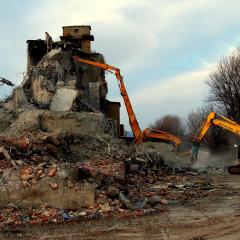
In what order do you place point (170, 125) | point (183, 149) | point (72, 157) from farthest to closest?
point (170, 125)
point (183, 149)
point (72, 157)

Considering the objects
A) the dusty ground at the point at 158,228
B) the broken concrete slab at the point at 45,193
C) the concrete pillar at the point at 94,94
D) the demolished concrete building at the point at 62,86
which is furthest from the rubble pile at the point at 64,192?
the concrete pillar at the point at 94,94

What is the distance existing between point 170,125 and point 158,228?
85.6 m

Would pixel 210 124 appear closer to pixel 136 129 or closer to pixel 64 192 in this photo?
pixel 136 129

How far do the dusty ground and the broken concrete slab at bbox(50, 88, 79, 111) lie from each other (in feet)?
54.9

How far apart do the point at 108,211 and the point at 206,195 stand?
5217 mm

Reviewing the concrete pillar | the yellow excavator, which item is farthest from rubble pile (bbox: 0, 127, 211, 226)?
the concrete pillar

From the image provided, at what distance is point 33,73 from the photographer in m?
30.2

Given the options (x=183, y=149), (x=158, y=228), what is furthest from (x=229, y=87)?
(x=158, y=228)

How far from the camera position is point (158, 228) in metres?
10.4

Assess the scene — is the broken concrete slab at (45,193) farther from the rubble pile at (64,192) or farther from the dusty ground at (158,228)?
the dusty ground at (158,228)

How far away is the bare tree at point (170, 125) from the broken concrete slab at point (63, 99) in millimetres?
63586

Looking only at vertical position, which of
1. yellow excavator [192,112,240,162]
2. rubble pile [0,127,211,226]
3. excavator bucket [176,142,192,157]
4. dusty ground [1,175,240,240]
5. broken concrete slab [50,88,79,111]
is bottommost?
dusty ground [1,175,240,240]

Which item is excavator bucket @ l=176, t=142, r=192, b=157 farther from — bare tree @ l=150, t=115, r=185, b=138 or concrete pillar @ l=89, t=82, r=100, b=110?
bare tree @ l=150, t=115, r=185, b=138

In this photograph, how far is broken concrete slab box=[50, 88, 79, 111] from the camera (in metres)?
28.9
